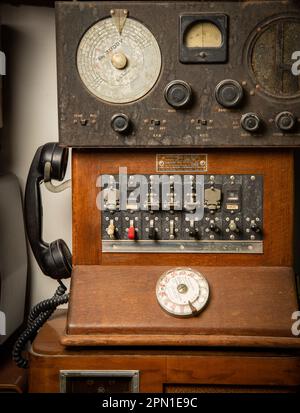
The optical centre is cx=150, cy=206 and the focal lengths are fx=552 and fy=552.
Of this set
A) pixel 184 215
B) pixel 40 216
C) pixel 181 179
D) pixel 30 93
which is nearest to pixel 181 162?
pixel 181 179

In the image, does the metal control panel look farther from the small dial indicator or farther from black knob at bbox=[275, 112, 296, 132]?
the small dial indicator

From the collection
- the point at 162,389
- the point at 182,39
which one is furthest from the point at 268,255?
the point at 182,39

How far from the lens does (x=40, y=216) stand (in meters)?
2.00

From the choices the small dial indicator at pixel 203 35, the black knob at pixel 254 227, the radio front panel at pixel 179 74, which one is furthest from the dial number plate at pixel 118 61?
the black knob at pixel 254 227

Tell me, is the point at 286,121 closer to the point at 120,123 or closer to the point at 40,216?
the point at 120,123

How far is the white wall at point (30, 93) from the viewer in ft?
7.54

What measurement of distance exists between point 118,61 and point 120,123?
0.62ft

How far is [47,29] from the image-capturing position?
230cm

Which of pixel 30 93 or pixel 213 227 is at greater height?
pixel 30 93

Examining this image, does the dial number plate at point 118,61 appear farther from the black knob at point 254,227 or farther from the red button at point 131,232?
the black knob at point 254,227

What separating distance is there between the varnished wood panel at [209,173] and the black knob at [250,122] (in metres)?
0.10

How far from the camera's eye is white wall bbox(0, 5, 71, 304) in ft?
7.54

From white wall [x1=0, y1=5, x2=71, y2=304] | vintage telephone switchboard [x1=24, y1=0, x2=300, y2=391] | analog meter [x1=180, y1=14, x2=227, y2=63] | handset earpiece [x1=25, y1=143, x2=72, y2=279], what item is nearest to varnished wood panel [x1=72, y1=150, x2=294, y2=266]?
vintage telephone switchboard [x1=24, y1=0, x2=300, y2=391]
